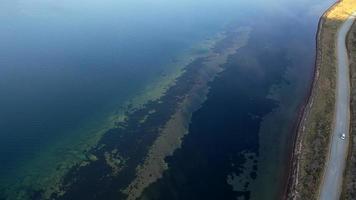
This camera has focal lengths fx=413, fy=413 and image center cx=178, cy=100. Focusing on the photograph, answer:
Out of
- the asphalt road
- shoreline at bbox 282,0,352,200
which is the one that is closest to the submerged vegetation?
shoreline at bbox 282,0,352,200

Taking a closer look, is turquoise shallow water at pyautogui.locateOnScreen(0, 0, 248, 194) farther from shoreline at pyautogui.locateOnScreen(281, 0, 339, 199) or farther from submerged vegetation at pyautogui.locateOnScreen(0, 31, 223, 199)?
shoreline at pyautogui.locateOnScreen(281, 0, 339, 199)

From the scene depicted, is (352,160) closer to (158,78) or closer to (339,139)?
(339,139)

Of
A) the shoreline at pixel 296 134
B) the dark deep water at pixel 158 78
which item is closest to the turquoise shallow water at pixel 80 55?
the dark deep water at pixel 158 78

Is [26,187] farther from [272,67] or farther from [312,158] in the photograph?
[272,67]

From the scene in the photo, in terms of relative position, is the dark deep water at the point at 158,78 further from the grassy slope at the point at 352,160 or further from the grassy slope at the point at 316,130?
the grassy slope at the point at 352,160

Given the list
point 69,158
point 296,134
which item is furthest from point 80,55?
point 296,134
